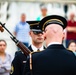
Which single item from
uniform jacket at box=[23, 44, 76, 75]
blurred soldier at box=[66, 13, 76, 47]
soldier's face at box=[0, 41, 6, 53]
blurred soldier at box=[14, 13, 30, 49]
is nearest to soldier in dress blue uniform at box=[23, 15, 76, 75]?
uniform jacket at box=[23, 44, 76, 75]

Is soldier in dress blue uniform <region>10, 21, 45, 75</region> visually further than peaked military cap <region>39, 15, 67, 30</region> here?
Yes

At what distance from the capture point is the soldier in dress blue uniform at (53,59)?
4867mm

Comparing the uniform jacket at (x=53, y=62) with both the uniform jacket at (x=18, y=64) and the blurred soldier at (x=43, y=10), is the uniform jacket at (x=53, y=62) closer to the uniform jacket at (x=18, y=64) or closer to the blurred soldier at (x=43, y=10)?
the uniform jacket at (x=18, y=64)

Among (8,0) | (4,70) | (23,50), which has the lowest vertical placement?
(4,70)

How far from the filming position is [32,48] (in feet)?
22.1

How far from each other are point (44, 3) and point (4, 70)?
6537 millimetres

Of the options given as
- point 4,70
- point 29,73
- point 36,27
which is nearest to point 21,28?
point 4,70

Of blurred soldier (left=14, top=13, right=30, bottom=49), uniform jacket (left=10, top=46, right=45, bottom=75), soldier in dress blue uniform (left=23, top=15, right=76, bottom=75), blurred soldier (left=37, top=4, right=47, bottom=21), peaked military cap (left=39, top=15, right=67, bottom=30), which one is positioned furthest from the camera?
blurred soldier (left=37, top=4, right=47, bottom=21)

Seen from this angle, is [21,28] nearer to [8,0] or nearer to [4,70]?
[8,0]

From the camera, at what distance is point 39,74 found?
4.88 meters

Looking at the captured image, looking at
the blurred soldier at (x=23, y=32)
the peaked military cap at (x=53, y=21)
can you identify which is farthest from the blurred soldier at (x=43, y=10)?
the peaked military cap at (x=53, y=21)

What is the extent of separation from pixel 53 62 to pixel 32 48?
6.13ft

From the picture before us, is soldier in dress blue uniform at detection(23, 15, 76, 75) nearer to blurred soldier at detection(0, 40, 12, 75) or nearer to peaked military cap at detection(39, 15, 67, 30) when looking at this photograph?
peaked military cap at detection(39, 15, 67, 30)

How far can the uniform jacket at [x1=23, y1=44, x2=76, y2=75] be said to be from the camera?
4.87 m
